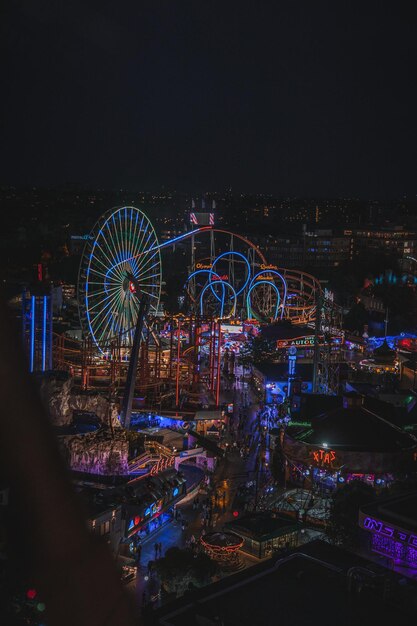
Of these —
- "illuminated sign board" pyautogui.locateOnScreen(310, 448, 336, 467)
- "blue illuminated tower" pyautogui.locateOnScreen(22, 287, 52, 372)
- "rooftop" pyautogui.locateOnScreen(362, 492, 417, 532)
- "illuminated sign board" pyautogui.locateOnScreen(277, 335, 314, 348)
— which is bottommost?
"illuminated sign board" pyautogui.locateOnScreen(310, 448, 336, 467)

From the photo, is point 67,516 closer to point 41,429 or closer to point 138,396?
point 41,429

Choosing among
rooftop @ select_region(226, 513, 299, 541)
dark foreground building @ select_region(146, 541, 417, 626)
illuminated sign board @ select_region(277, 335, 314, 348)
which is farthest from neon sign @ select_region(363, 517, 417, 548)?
illuminated sign board @ select_region(277, 335, 314, 348)

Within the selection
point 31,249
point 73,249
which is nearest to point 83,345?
point 31,249

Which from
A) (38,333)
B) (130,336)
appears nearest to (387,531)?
(38,333)

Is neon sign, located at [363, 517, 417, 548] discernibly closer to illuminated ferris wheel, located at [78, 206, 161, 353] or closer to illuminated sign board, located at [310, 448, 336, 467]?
illuminated sign board, located at [310, 448, 336, 467]

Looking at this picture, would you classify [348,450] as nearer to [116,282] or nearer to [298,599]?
[298,599]

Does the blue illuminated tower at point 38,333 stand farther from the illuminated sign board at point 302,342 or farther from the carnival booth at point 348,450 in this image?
the illuminated sign board at point 302,342
